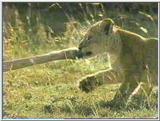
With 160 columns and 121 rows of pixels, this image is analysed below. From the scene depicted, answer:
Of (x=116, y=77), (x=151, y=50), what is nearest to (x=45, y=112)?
(x=116, y=77)

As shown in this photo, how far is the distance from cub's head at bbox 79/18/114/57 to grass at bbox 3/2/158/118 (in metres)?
0.28

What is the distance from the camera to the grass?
493 cm

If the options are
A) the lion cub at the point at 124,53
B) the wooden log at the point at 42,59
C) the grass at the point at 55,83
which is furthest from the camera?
the wooden log at the point at 42,59

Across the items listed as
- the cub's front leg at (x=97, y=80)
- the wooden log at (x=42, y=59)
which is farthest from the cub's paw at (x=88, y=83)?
the wooden log at (x=42, y=59)

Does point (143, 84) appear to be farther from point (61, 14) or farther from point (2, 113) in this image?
point (61, 14)

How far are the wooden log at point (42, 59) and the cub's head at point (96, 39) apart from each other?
22 cm

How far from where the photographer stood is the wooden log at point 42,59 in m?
5.43

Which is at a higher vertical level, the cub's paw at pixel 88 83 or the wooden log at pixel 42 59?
the wooden log at pixel 42 59

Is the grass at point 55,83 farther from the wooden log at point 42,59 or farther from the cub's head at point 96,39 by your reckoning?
the cub's head at point 96,39

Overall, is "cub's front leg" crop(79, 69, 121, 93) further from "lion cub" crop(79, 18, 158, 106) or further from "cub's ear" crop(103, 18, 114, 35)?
"cub's ear" crop(103, 18, 114, 35)

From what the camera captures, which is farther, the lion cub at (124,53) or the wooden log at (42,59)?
the wooden log at (42,59)

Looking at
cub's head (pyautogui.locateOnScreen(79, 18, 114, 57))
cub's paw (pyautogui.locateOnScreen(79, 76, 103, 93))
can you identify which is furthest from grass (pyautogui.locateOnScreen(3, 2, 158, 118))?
cub's head (pyautogui.locateOnScreen(79, 18, 114, 57))

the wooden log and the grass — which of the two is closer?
the grass

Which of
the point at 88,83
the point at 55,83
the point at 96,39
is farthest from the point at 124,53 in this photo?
the point at 55,83
